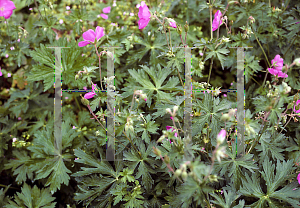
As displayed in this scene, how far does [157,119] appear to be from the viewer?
1721 millimetres

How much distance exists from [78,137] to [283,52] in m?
1.77

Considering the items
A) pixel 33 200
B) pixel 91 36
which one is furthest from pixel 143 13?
pixel 33 200

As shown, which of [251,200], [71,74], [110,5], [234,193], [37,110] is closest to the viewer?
[234,193]

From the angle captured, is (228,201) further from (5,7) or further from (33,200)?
(5,7)

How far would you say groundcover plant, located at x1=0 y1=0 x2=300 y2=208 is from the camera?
1.30 m

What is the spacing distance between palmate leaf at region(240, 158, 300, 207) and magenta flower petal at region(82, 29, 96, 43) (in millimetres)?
1132

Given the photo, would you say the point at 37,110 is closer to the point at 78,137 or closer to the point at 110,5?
the point at 78,137

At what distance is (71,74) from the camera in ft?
6.19

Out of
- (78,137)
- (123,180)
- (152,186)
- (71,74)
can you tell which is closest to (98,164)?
(123,180)

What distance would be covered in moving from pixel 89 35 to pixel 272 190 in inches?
51.1

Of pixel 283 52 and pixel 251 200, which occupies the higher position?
pixel 283 52

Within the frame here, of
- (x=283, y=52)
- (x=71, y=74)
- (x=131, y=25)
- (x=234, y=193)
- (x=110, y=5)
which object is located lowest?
(x=234, y=193)

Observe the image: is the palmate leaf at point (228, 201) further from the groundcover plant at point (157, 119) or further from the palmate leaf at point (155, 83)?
the palmate leaf at point (155, 83)

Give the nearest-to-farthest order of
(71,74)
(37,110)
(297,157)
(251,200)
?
(251,200) → (297,157) → (71,74) → (37,110)
